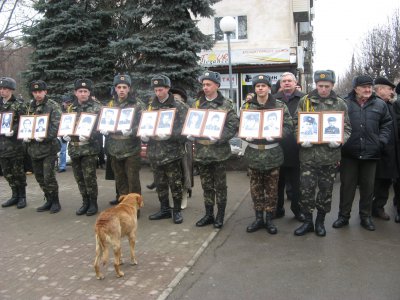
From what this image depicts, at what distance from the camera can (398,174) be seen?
6.28 meters

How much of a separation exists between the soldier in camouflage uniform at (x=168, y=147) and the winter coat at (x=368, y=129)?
2416mm

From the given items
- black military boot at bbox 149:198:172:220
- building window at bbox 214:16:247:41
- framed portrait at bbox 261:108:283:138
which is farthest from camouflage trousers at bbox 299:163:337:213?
building window at bbox 214:16:247:41

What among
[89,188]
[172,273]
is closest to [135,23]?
[89,188]


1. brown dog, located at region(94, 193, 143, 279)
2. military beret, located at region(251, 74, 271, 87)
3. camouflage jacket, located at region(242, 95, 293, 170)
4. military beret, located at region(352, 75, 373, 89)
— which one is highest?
military beret, located at region(251, 74, 271, 87)

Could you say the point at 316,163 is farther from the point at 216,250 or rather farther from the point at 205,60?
the point at 205,60

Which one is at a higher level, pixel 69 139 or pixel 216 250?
pixel 69 139

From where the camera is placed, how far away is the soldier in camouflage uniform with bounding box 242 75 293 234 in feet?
18.5

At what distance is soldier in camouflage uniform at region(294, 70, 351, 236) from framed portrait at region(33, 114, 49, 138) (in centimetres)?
Result: 407

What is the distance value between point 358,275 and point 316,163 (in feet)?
5.23

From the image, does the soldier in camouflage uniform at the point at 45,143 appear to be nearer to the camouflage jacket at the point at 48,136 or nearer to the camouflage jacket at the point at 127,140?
the camouflage jacket at the point at 48,136

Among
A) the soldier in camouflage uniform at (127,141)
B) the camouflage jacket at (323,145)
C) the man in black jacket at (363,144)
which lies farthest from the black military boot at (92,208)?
the man in black jacket at (363,144)

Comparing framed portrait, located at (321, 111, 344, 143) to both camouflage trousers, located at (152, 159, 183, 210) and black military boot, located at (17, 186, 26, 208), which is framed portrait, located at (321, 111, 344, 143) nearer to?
camouflage trousers, located at (152, 159, 183, 210)

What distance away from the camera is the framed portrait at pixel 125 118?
6492mm

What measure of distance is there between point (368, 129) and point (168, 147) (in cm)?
286
